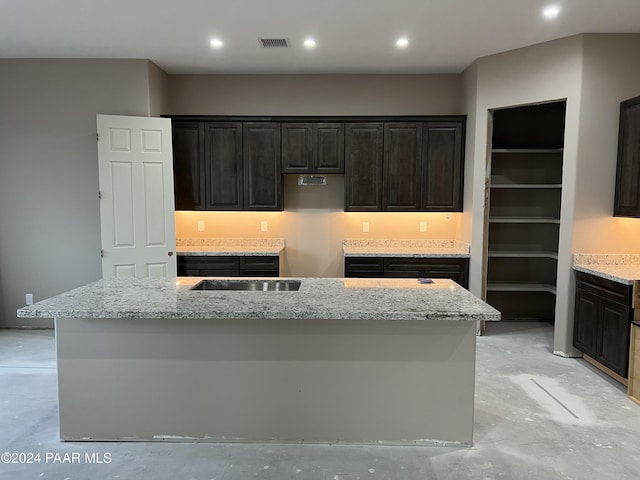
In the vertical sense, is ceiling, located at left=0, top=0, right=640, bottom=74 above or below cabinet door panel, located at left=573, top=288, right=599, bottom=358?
above

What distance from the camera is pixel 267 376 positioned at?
250 cm

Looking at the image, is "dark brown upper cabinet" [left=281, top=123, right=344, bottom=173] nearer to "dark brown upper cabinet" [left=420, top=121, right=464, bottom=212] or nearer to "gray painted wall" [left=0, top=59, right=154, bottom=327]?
"dark brown upper cabinet" [left=420, top=121, right=464, bottom=212]

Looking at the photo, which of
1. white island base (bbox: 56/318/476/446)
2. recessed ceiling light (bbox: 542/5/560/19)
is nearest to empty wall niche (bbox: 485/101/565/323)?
recessed ceiling light (bbox: 542/5/560/19)

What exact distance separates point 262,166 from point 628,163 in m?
3.51

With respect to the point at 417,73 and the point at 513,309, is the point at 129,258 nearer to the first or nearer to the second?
the point at 417,73

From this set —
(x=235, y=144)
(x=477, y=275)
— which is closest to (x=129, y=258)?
(x=235, y=144)

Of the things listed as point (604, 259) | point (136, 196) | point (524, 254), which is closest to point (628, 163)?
point (604, 259)

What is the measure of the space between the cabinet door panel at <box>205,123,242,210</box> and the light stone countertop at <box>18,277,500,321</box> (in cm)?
220

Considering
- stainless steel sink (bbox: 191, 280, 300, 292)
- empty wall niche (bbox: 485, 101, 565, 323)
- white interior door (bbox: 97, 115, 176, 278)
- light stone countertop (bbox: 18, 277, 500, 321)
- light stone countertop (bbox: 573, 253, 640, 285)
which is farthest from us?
empty wall niche (bbox: 485, 101, 565, 323)

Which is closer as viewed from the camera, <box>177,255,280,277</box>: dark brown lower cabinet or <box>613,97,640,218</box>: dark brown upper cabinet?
<box>613,97,640,218</box>: dark brown upper cabinet

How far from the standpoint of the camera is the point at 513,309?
5.21 m

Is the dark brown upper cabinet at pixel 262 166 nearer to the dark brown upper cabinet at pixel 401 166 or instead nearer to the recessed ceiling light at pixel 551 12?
the dark brown upper cabinet at pixel 401 166

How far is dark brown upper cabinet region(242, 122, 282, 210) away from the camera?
4.87 m

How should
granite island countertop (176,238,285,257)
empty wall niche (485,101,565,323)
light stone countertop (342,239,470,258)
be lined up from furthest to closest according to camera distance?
empty wall niche (485,101,565,323)
granite island countertop (176,238,285,257)
light stone countertop (342,239,470,258)
